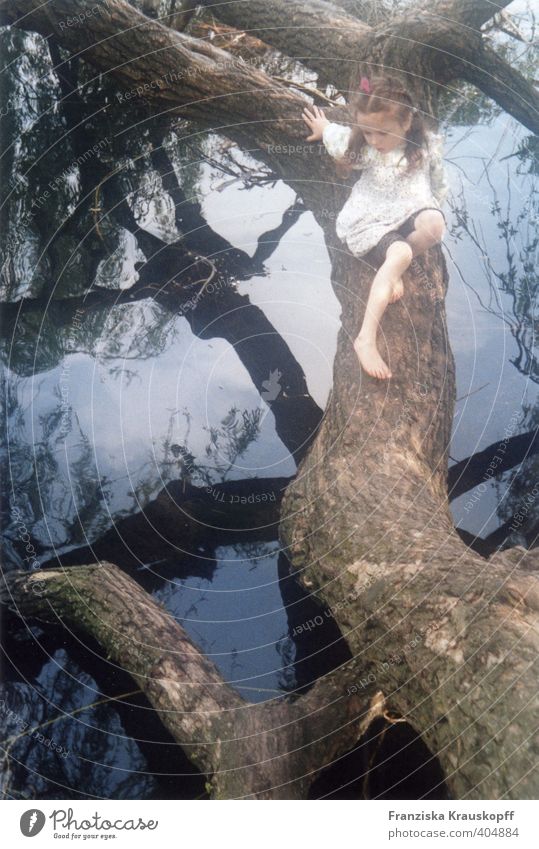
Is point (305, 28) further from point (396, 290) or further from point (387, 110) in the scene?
point (396, 290)

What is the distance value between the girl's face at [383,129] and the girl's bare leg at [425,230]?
5.4 inches

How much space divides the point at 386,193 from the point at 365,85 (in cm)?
A: 24

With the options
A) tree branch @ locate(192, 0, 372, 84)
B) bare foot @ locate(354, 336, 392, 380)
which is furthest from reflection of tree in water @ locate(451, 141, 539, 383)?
tree branch @ locate(192, 0, 372, 84)

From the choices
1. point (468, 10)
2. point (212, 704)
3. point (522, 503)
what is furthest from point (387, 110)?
point (212, 704)

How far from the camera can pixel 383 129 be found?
1.21m

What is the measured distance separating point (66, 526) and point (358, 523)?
499 mm

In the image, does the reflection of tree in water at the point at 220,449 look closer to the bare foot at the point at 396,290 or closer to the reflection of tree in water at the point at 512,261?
the bare foot at the point at 396,290

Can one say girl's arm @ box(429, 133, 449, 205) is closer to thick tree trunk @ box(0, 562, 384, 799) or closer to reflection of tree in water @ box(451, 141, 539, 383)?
Result: reflection of tree in water @ box(451, 141, 539, 383)

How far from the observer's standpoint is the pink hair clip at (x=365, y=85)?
1.26 m

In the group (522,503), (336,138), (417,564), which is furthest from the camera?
(336,138)

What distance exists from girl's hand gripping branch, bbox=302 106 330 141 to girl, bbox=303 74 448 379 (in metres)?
0.08

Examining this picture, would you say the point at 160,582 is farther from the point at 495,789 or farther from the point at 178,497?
the point at 495,789

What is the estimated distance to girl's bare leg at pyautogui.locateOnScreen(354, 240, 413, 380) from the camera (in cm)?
116

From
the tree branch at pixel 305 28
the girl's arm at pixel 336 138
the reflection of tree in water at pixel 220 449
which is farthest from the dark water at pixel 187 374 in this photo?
the tree branch at pixel 305 28
